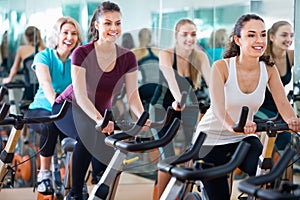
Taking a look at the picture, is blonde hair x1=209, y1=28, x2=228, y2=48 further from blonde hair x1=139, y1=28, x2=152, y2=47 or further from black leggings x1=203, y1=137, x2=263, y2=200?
black leggings x1=203, y1=137, x2=263, y2=200

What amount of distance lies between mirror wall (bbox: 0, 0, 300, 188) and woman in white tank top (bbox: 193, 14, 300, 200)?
178cm

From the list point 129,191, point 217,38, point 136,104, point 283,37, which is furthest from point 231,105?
point 217,38

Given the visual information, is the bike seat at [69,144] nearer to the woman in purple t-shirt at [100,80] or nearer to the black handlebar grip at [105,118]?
the woman in purple t-shirt at [100,80]

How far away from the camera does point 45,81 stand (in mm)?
4852

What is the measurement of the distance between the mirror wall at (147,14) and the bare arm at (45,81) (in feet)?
2.78

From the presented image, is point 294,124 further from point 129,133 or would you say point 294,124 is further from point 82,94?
point 82,94

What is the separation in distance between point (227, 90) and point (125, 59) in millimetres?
706

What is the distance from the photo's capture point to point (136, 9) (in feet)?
19.3

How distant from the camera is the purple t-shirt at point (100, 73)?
12.9 feet

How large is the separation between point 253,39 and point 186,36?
6.41 feet

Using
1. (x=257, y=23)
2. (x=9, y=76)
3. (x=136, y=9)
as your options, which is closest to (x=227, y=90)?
(x=257, y=23)

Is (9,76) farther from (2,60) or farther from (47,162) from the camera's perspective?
(47,162)

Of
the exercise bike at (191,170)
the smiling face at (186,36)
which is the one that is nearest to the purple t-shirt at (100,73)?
the exercise bike at (191,170)

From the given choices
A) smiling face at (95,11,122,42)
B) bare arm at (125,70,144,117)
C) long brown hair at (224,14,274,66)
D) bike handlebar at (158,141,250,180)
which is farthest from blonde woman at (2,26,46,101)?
bike handlebar at (158,141,250,180)
